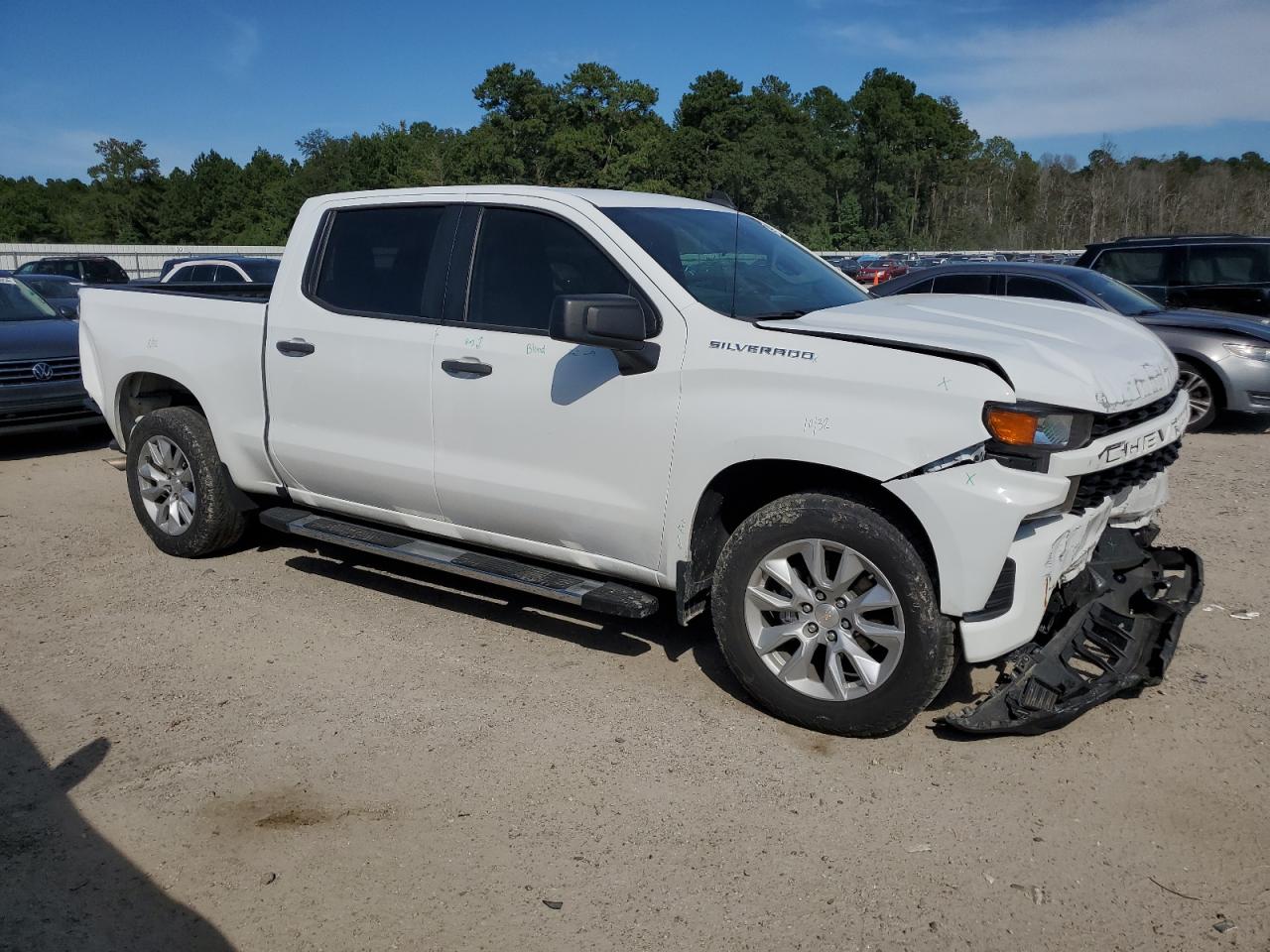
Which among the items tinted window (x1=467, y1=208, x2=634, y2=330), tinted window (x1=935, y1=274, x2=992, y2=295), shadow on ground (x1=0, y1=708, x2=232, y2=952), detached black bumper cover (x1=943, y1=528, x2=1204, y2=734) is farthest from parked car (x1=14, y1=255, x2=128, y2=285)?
detached black bumper cover (x1=943, y1=528, x2=1204, y2=734)

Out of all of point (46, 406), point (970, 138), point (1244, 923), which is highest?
point (970, 138)

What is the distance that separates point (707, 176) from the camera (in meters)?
79.6

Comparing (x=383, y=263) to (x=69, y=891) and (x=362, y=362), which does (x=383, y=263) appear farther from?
(x=69, y=891)

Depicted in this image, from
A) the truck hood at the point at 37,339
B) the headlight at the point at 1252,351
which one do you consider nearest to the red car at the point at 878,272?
Answer: the headlight at the point at 1252,351

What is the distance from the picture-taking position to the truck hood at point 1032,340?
360 centimetres

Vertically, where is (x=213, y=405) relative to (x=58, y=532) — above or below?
above

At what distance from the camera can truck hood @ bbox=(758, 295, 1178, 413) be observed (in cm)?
360

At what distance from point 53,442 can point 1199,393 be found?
1119cm

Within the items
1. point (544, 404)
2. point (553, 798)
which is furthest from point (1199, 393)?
point (553, 798)

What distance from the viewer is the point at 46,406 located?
9453mm

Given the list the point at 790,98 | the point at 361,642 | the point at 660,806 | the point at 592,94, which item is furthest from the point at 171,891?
the point at 790,98

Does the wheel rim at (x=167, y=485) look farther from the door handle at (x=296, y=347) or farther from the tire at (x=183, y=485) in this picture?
the door handle at (x=296, y=347)

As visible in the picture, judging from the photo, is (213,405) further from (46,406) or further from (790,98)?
(790,98)

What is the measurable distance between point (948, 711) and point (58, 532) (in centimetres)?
574
